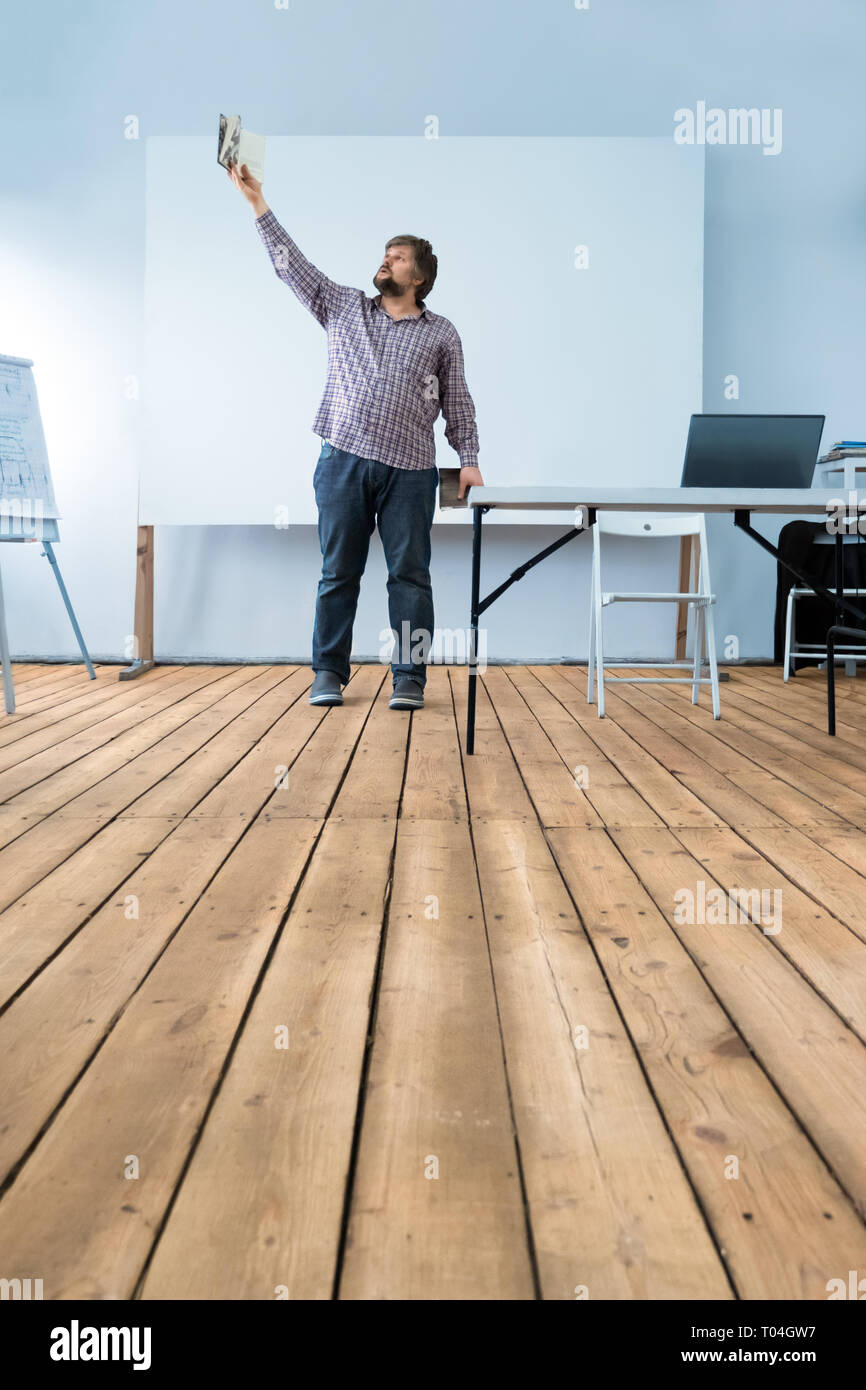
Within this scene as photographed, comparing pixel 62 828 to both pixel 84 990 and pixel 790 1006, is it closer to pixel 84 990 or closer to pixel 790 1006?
pixel 84 990

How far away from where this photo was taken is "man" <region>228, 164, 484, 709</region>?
11.3 ft

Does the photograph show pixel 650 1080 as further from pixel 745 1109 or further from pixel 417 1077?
pixel 417 1077

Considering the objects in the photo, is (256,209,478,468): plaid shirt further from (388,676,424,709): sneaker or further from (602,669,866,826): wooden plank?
(602,669,866,826): wooden plank

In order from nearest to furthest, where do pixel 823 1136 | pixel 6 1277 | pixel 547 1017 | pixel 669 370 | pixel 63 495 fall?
pixel 6 1277 → pixel 823 1136 → pixel 547 1017 → pixel 669 370 → pixel 63 495

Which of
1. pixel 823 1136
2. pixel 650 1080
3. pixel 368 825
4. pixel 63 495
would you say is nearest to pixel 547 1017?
pixel 650 1080

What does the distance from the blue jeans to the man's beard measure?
53cm

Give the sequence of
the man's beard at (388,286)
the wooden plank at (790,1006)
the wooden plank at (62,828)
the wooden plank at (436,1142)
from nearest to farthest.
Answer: the wooden plank at (436,1142)
the wooden plank at (790,1006)
the wooden plank at (62,828)
the man's beard at (388,286)

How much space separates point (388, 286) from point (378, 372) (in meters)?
0.28

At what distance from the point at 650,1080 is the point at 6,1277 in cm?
56

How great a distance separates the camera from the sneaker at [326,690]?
3508 millimetres

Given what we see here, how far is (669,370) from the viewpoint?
4.64 meters

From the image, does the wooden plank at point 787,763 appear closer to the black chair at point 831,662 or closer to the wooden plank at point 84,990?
the black chair at point 831,662

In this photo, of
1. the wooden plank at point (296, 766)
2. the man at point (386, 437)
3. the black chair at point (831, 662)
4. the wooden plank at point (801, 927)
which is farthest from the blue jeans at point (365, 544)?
the wooden plank at point (801, 927)

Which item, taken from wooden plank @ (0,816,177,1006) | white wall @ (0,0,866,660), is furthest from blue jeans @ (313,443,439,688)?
wooden plank @ (0,816,177,1006)
